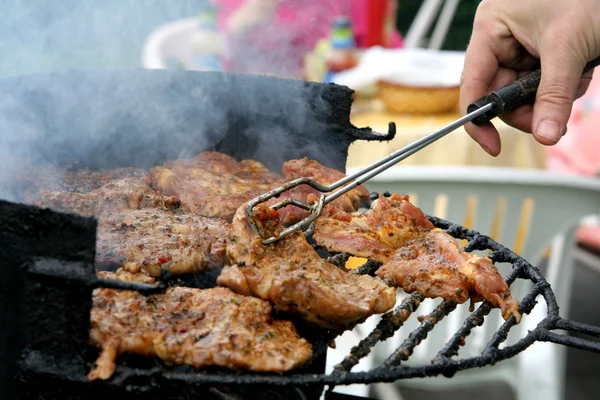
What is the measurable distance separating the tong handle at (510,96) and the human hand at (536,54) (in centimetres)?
8

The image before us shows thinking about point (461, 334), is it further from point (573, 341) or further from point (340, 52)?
point (340, 52)

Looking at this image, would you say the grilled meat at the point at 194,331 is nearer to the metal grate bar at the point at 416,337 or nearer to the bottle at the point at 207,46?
the metal grate bar at the point at 416,337

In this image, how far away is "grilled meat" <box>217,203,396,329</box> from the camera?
205cm

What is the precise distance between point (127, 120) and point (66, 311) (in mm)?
1732

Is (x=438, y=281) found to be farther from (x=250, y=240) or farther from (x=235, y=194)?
(x=235, y=194)

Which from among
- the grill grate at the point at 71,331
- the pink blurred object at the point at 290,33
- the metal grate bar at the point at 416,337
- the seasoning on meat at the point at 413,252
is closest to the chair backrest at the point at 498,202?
the pink blurred object at the point at 290,33

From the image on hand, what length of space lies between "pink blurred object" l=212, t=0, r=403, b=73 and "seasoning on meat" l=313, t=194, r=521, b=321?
9.85ft

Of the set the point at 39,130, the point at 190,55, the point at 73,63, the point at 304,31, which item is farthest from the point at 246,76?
the point at 190,55

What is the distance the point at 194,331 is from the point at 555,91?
70.2 inches

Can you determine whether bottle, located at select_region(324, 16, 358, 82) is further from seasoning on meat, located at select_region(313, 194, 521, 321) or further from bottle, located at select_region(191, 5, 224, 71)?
seasoning on meat, located at select_region(313, 194, 521, 321)

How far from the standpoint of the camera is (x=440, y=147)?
5773 mm

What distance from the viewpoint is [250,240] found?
7.62 ft

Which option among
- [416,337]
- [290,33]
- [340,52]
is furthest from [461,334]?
[290,33]

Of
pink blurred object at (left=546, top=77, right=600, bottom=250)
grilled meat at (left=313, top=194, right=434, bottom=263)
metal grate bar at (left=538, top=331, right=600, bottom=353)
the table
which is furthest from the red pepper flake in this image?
pink blurred object at (left=546, top=77, right=600, bottom=250)
